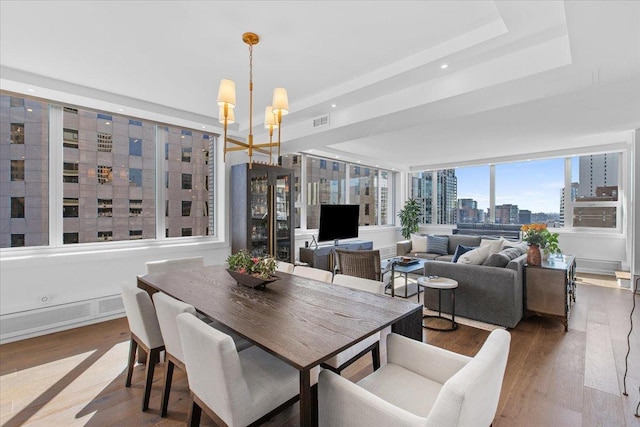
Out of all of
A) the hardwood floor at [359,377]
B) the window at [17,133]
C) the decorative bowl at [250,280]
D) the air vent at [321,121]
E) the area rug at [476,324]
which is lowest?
the hardwood floor at [359,377]

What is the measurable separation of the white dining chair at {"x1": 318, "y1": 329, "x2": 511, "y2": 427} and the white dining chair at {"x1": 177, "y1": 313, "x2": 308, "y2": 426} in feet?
0.92

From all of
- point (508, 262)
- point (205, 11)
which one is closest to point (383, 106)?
point (205, 11)

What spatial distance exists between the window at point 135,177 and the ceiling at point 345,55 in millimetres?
872

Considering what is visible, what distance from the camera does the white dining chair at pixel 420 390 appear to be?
0.91 metres

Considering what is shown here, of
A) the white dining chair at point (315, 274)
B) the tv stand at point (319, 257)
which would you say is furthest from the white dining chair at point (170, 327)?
the tv stand at point (319, 257)

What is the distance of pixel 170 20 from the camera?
7.06 feet

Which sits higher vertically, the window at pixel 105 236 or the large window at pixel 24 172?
the large window at pixel 24 172

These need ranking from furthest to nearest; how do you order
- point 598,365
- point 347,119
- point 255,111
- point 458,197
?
point 458,197
point 255,111
point 347,119
point 598,365

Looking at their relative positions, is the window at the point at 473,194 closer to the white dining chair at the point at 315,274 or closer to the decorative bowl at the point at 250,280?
the white dining chair at the point at 315,274

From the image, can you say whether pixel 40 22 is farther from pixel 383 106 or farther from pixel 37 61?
pixel 383 106

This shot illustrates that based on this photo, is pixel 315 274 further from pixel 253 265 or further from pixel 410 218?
pixel 410 218

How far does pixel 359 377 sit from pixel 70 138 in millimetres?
4054

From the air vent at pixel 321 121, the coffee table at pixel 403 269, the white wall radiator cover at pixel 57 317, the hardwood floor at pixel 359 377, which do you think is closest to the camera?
the hardwood floor at pixel 359 377

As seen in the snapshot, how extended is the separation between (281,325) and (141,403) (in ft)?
4.51
